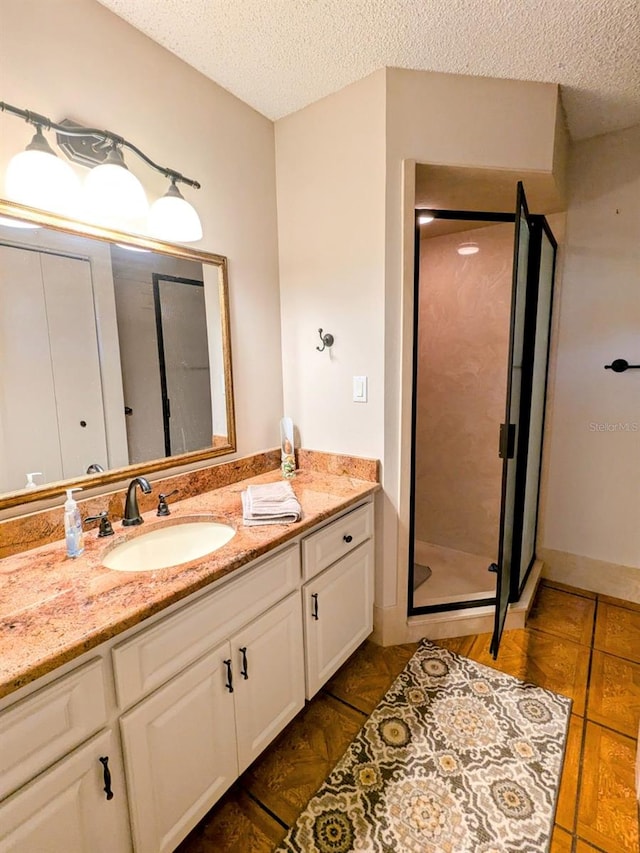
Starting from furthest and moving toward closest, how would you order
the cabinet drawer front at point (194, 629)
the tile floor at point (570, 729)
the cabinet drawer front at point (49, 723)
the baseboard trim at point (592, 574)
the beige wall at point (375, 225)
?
the baseboard trim at point (592, 574)
the beige wall at point (375, 225)
the tile floor at point (570, 729)
the cabinet drawer front at point (194, 629)
the cabinet drawer front at point (49, 723)

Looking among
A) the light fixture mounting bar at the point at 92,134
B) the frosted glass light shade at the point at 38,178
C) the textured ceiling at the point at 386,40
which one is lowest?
the frosted glass light shade at the point at 38,178

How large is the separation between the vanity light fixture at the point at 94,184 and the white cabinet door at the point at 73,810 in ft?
4.67

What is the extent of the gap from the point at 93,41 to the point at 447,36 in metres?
1.22

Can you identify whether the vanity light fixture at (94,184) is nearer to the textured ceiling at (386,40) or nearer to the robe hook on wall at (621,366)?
the textured ceiling at (386,40)

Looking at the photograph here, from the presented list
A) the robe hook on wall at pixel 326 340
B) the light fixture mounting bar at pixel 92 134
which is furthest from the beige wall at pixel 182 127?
the robe hook on wall at pixel 326 340

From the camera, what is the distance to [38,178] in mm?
1124

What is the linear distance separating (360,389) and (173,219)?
3.32 ft

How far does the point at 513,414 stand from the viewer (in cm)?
173

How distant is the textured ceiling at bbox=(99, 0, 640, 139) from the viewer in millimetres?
1349

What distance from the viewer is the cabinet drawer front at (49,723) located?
74 cm

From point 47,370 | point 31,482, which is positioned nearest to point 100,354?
point 47,370

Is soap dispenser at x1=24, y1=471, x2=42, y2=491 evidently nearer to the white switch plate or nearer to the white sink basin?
the white sink basin

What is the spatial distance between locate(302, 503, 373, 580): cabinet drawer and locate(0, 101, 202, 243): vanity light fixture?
1227mm

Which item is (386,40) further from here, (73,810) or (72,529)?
(73,810)
